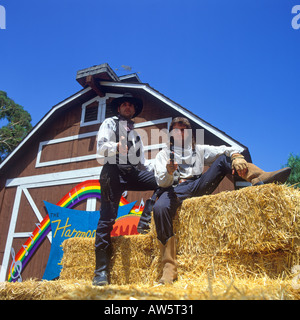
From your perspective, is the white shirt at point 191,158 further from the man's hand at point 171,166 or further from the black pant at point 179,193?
the man's hand at point 171,166

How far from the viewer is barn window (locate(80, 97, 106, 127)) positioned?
852cm

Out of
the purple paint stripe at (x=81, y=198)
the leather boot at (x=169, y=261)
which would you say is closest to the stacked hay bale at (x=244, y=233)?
the leather boot at (x=169, y=261)

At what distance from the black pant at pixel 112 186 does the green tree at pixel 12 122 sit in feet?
67.2

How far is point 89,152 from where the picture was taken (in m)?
8.15

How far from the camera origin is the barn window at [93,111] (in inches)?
336

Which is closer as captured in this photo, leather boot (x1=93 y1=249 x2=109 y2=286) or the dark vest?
leather boot (x1=93 y1=249 x2=109 y2=286)

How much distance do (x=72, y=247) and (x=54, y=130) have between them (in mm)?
6328

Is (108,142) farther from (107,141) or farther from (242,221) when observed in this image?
(242,221)

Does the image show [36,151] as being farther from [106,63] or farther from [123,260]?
[123,260]

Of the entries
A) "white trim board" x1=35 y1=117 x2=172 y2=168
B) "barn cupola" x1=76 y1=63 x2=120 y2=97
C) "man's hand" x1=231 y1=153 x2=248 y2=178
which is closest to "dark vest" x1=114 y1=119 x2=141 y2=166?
"man's hand" x1=231 y1=153 x2=248 y2=178

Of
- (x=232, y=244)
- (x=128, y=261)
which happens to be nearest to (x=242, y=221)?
(x=232, y=244)

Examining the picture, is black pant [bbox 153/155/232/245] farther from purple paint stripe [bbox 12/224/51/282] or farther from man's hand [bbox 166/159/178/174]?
purple paint stripe [bbox 12/224/51/282]

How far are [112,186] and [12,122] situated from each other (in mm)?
22750

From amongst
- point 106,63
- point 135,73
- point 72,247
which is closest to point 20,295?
point 72,247
